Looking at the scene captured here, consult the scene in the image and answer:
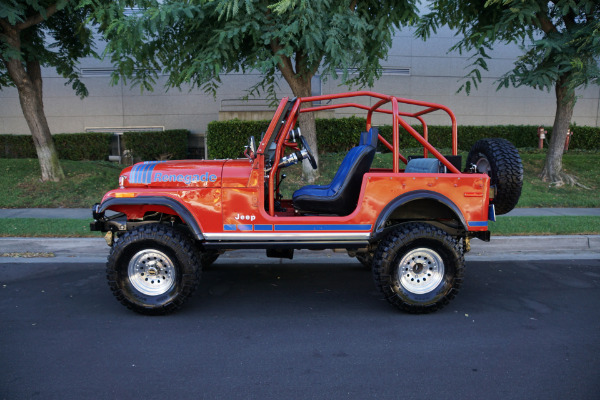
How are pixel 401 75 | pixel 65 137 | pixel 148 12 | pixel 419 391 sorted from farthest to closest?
pixel 401 75, pixel 65 137, pixel 148 12, pixel 419 391

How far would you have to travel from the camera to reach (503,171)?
4707mm

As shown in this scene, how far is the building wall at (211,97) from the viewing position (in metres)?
17.6

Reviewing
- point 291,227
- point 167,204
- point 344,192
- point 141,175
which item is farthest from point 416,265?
point 141,175

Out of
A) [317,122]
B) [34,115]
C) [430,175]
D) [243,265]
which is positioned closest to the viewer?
[430,175]

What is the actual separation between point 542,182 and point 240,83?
36.2 feet

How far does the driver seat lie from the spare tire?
1.20 m

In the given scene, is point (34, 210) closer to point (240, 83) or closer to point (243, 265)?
point (243, 265)

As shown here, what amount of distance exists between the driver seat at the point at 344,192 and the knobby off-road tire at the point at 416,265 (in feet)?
1.93

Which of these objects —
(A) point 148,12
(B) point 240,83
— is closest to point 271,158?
(A) point 148,12

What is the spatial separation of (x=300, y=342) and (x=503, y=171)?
2.72 meters

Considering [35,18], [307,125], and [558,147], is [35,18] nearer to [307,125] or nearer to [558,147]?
[307,125]

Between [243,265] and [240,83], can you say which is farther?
[240,83]

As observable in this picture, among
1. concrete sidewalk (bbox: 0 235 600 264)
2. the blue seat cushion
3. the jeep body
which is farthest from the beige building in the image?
the jeep body

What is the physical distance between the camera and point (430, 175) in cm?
445
